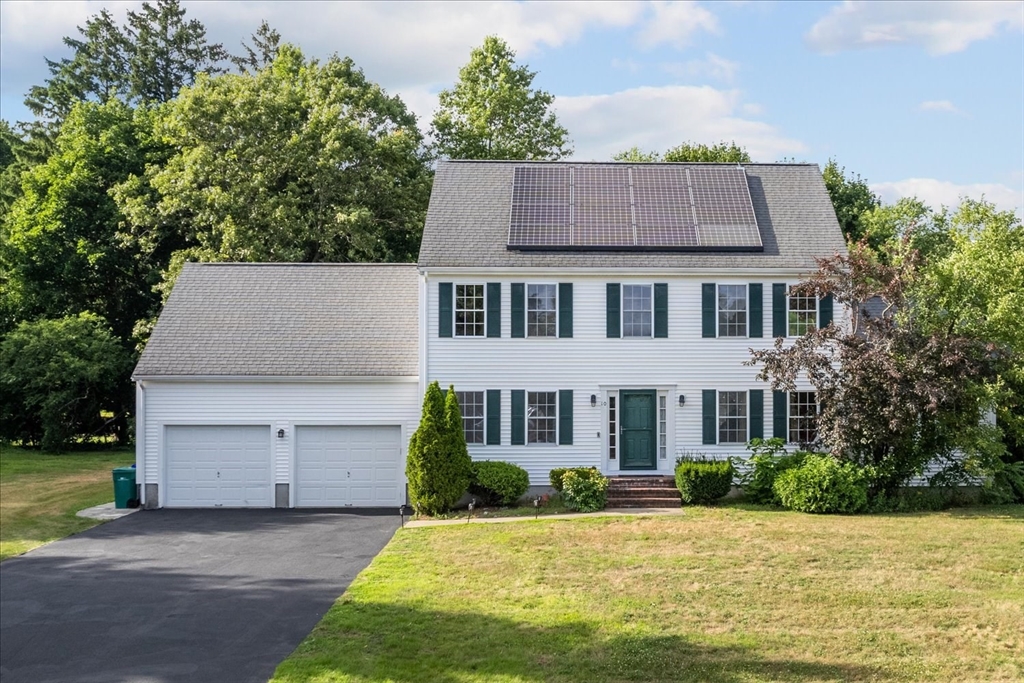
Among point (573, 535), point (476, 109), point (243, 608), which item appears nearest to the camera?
point (243, 608)

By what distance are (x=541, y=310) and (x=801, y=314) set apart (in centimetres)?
602

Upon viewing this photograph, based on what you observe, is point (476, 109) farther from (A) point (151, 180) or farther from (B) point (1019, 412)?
(B) point (1019, 412)

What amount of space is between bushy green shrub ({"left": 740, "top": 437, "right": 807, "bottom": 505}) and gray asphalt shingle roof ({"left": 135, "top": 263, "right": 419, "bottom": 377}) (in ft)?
25.9

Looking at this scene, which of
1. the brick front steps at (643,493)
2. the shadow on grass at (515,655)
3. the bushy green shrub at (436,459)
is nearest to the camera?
the shadow on grass at (515,655)

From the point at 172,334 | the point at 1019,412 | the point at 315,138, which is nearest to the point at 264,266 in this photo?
the point at 172,334

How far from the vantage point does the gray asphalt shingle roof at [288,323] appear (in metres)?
23.3

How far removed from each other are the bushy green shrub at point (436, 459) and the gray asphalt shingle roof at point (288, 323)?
2103mm

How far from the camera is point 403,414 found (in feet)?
76.0

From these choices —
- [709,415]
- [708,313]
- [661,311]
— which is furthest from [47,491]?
[708,313]

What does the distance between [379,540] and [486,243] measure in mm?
7983

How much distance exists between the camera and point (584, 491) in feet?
69.3

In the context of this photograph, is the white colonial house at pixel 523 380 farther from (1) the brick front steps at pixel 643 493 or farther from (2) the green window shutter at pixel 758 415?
(1) the brick front steps at pixel 643 493

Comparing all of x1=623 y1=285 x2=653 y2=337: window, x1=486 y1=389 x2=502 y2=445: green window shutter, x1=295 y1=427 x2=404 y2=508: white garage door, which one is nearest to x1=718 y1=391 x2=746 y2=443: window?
x1=623 y1=285 x2=653 y2=337: window

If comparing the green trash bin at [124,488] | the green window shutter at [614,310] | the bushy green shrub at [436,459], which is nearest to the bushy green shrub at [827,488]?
the green window shutter at [614,310]
